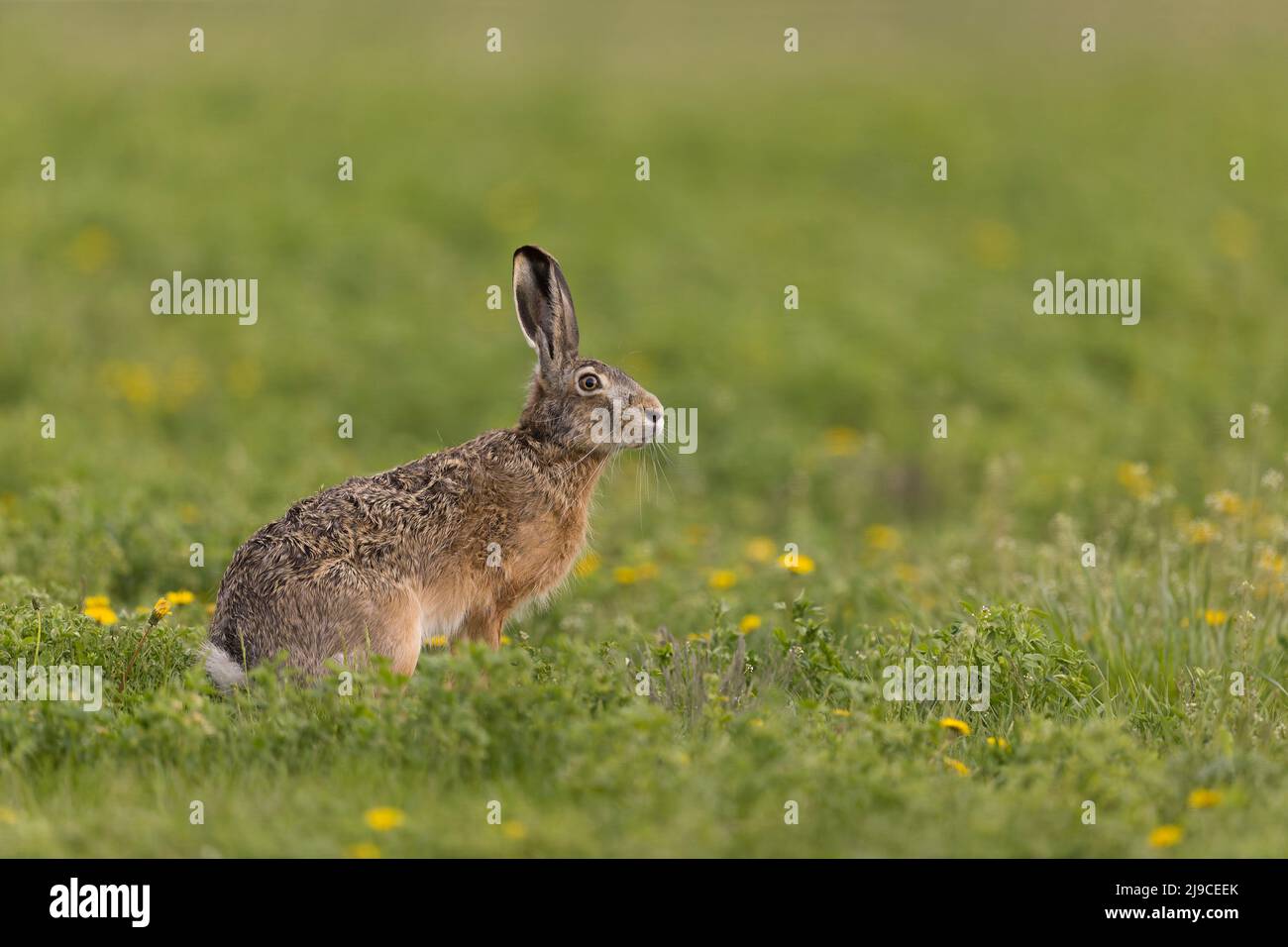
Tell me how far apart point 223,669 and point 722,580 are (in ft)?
11.5

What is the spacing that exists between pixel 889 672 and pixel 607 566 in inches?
122

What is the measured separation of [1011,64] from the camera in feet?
72.6

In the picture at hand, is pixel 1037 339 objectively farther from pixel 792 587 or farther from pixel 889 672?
pixel 889 672

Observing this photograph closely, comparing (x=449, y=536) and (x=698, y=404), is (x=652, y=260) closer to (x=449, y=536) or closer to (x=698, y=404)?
(x=698, y=404)

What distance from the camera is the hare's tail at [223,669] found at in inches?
249

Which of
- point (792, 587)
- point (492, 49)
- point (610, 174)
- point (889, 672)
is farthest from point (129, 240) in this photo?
point (889, 672)

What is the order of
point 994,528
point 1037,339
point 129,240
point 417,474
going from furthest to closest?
point 129,240, point 1037,339, point 994,528, point 417,474

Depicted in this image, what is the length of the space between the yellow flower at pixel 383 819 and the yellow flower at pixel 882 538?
5.93 metres

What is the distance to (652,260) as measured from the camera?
53.1 feet

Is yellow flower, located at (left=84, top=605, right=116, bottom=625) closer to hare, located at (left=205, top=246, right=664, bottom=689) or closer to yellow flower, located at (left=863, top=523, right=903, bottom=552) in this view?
hare, located at (left=205, top=246, right=664, bottom=689)

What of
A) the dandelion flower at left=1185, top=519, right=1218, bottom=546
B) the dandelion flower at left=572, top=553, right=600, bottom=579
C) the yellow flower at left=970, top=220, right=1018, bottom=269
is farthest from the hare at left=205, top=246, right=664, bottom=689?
the yellow flower at left=970, top=220, right=1018, bottom=269

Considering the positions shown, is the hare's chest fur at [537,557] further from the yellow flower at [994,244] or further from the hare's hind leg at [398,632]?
the yellow flower at [994,244]

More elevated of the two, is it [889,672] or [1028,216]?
[1028,216]

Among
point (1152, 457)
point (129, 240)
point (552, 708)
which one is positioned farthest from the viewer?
point (129, 240)
